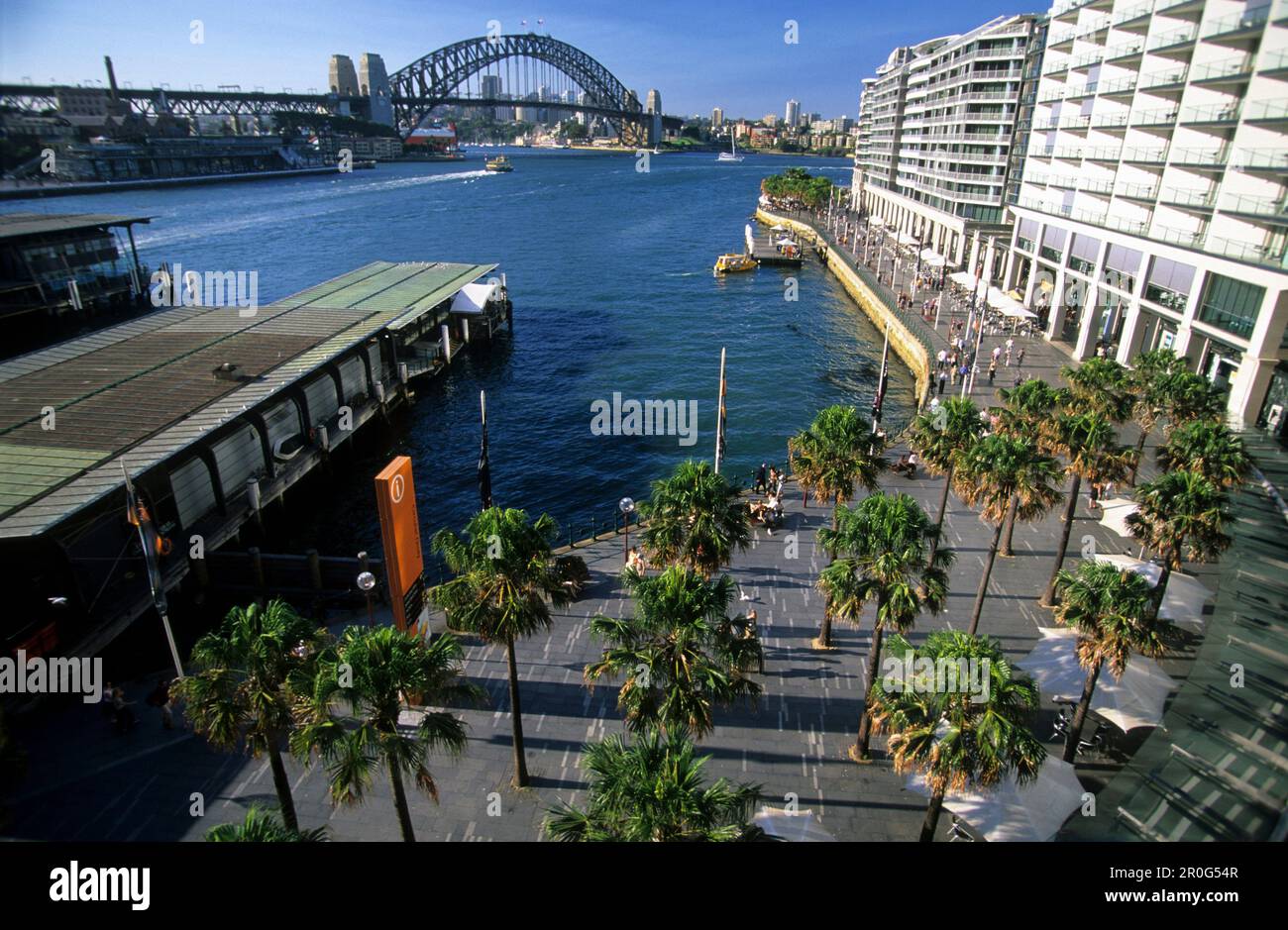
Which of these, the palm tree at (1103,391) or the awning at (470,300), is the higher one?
the palm tree at (1103,391)

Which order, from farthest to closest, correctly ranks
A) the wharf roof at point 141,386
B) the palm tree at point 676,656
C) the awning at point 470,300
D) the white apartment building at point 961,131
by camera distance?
the white apartment building at point 961,131
the awning at point 470,300
the wharf roof at point 141,386
the palm tree at point 676,656

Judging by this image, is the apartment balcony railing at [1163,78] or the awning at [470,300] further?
the awning at [470,300]

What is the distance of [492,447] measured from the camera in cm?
5516

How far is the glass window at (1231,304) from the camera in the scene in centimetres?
4128

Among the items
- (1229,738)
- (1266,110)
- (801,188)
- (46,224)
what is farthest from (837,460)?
(801,188)

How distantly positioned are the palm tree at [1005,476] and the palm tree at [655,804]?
55.1 feet

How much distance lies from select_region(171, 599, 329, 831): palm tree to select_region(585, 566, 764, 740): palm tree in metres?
7.23

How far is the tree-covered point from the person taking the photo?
15238cm

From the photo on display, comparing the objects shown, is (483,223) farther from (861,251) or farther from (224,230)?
(861,251)

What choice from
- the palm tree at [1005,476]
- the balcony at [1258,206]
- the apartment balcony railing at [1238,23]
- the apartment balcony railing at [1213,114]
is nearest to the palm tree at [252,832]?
the palm tree at [1005,476]

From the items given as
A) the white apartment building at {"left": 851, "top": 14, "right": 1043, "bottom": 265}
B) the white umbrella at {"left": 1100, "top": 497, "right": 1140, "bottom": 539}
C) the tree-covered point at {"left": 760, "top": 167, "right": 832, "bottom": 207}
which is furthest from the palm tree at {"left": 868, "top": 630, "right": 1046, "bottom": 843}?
the tree-covered point at {"left": 760, "top": 167, "right": 832, "bottom": 207}

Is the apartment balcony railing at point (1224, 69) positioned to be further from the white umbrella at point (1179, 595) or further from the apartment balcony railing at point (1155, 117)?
the white umbrella at point (1179, 595)
